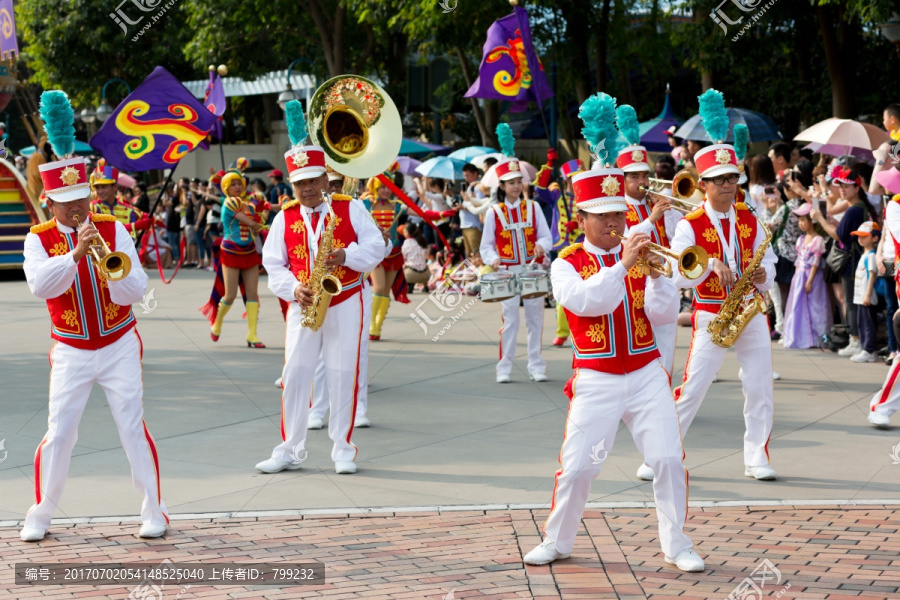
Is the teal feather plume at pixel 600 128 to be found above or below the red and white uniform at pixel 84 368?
above

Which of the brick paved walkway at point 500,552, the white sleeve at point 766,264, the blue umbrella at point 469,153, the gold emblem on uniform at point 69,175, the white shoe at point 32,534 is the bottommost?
the brick paved walkway at point 500,552

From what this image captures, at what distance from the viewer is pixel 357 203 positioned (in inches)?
307

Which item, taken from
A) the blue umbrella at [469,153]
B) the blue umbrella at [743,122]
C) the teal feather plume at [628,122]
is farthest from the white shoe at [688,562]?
the blue umbrella at [469,153]

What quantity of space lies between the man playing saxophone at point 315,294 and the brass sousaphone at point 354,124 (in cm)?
24

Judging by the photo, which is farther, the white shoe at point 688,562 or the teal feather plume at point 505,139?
the teal feather plume at point 505,139

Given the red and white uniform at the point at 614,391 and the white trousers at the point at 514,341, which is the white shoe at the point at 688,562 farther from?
the white trousers at the point at 514,341

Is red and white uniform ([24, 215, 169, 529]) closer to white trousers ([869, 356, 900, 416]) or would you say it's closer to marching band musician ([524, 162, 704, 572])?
marching band musician ([524, 162, 704, 572])

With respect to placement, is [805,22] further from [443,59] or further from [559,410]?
[559,410]

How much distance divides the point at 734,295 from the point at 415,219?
1146 centimetres

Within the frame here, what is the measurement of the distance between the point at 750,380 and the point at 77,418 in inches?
159

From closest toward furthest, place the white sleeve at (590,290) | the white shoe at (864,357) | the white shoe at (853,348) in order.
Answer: the white sleeve at (590,290) < the white shoe at (864,357) < the white shoe at (853,348)

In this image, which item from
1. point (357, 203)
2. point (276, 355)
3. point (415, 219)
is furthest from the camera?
point (415, 219)

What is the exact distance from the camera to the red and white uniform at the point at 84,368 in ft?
19.4

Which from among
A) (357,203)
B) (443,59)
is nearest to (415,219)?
(443,59)
